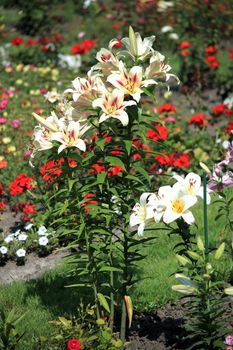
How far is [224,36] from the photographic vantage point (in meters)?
11.8

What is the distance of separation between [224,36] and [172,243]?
643 cm

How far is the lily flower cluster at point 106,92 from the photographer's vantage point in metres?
4.16

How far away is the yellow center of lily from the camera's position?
4.10m

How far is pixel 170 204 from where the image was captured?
4.11 m

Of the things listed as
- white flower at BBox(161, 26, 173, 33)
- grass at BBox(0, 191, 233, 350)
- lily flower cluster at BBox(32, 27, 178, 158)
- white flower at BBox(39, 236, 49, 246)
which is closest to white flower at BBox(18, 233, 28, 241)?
white flower at BBox(39, 236, 49, 246)

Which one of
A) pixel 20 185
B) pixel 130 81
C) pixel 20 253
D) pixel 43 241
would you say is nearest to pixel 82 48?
pixel 20 185

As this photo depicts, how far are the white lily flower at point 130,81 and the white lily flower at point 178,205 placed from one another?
1.87ft

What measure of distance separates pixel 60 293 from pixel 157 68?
2.07m

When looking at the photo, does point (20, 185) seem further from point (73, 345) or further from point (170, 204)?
point (170, 204)

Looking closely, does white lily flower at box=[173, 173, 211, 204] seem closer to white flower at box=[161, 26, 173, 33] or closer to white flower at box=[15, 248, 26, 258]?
white flower at box=[15, 248, 26, 258]

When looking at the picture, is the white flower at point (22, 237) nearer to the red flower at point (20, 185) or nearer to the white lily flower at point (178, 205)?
the red flower at point (20, 185)

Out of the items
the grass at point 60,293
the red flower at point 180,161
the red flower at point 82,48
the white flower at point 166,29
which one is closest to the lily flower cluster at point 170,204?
the grass at point 60,293

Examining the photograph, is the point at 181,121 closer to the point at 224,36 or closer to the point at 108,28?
the point at 224,36

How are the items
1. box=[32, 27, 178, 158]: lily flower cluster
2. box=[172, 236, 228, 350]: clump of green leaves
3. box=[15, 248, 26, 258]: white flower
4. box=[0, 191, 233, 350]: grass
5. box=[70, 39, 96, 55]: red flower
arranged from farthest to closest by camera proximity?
box=[70, 39, 96, 55]: red flower → box=[15, 248, 26, 258]: white flower → box=[0, 191, 233, 350]: grass → box=[32, 27, 178, 158]: lily flower cluster → box=[172, 236, 228, 350]: clump of green leaves
